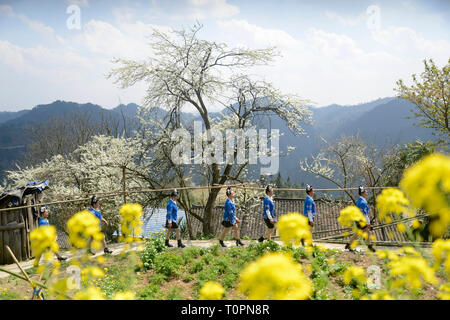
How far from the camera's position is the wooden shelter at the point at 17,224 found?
7.87m

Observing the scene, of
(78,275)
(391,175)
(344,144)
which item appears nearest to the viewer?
(78,275)

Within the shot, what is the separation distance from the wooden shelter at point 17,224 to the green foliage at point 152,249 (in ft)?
10.6

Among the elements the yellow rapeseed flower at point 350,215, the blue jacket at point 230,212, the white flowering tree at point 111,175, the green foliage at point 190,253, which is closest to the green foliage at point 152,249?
the green foliage at point 190,253

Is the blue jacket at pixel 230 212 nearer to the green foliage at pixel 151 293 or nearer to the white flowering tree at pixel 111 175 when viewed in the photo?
the green foliage at pixel 151 293

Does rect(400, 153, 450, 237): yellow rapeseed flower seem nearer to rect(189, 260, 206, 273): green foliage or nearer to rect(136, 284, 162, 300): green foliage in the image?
rect(136, 284, 162, 300): green foliage

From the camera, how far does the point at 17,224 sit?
7965mm

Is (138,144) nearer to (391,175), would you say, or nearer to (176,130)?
(176,130)

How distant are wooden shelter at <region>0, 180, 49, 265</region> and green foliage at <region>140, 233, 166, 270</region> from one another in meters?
3.22

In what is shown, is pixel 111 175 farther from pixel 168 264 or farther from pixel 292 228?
pixel 292 228

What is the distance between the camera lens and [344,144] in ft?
80.4

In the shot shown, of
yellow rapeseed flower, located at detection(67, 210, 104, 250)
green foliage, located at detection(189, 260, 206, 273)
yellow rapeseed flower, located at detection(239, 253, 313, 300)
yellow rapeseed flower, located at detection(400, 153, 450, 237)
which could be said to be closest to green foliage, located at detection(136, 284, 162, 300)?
green foliage, located at detection(189, 260, 206, 273)
